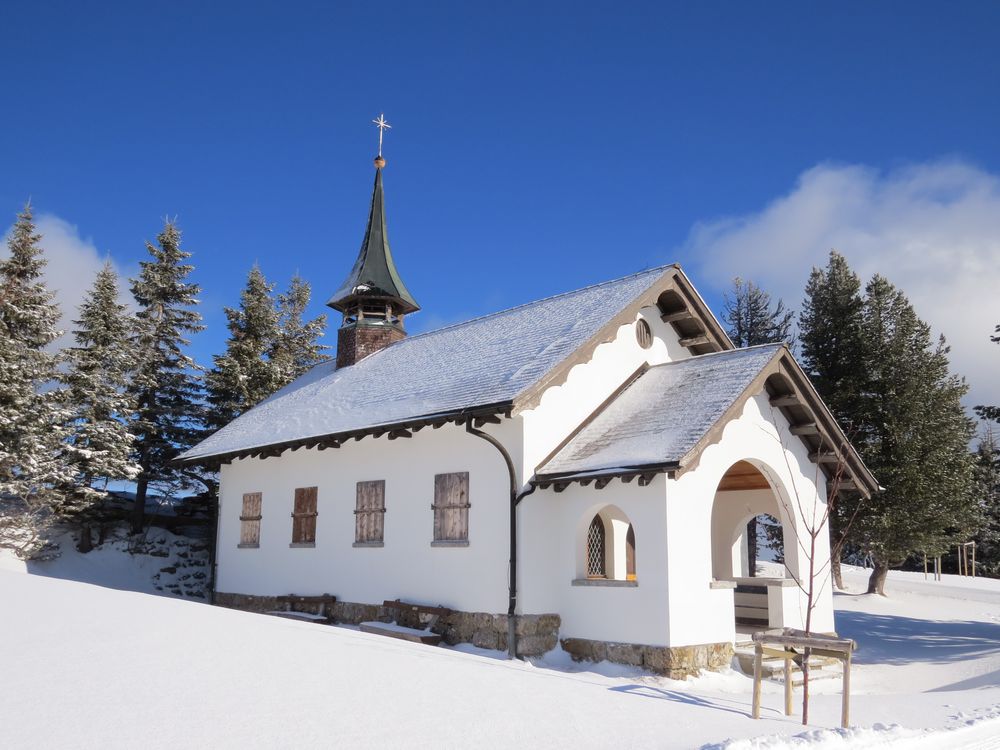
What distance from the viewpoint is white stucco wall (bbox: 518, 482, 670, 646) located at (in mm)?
11914

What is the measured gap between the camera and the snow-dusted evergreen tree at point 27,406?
21703 mm

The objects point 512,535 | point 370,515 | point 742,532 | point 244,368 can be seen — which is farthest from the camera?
point 244,368

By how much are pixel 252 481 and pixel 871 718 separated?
1444 cm

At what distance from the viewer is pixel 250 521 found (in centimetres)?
1927

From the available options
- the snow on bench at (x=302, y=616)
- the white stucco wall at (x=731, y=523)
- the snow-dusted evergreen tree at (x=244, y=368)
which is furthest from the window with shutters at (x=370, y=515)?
the snow-dusted evergreen tree at (x=244, y=368)

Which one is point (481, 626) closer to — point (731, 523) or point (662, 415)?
point (662, 415)

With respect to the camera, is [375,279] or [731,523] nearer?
[731,523]

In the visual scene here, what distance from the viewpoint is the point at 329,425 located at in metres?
16.6

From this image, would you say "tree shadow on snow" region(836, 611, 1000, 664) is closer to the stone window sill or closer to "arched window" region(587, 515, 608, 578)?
"arched window" region(587, 515, 608, 578)

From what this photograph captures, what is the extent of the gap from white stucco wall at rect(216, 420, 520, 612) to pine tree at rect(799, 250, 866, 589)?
14572 millimetres

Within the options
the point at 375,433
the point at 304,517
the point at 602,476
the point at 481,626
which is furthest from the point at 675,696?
the point at 304,517

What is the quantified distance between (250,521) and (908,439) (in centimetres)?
1795

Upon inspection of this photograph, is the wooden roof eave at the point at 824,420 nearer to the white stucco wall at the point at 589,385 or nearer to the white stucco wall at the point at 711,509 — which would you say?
the white stucco wall at the point at 711,509

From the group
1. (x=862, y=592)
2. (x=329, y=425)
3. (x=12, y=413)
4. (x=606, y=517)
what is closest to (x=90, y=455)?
(x=12, y=413)
